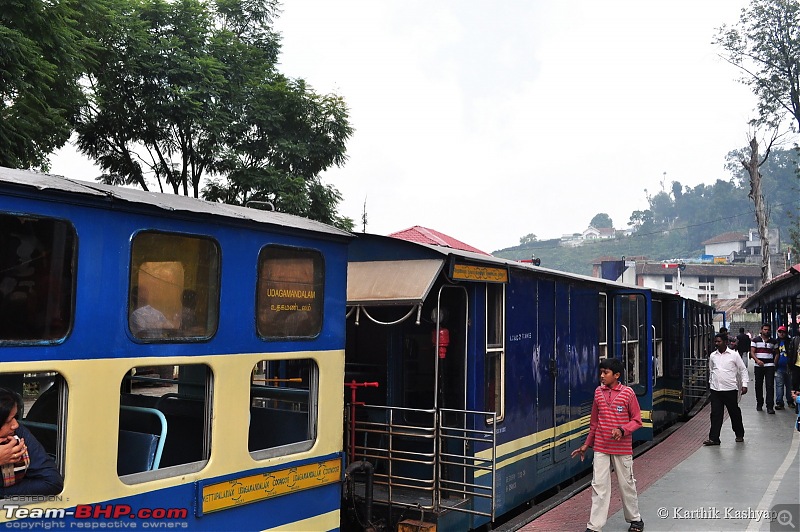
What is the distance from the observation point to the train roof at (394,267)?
6309 millimetres

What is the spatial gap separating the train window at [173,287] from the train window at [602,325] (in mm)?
7498

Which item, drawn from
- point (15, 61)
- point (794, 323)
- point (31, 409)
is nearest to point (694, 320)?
point (794, 323)

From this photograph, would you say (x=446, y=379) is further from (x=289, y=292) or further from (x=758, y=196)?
(x=758, y=196)

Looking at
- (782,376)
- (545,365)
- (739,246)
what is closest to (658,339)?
(782,376)

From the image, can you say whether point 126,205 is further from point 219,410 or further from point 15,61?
point 15,61

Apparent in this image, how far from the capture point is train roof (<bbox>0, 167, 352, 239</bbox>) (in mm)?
3613

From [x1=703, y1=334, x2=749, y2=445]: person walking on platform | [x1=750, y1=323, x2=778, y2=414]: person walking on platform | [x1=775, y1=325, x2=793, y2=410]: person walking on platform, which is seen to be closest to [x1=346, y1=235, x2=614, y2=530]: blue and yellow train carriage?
[x1=703, y1=334, x2=749, y2=445]: person walking on platform

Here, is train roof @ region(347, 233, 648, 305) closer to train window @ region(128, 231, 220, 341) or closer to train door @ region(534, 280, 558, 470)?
train door @ region(534, 280, 558, 470)

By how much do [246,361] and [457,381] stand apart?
288 cm

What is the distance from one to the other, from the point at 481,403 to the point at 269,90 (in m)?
17.3

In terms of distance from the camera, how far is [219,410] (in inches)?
179

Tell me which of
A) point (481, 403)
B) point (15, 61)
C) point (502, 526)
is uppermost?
point (15, 61)

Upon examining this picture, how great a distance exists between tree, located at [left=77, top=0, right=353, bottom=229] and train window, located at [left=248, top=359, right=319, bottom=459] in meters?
14.2

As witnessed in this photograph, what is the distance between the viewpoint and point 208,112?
66.8ft
